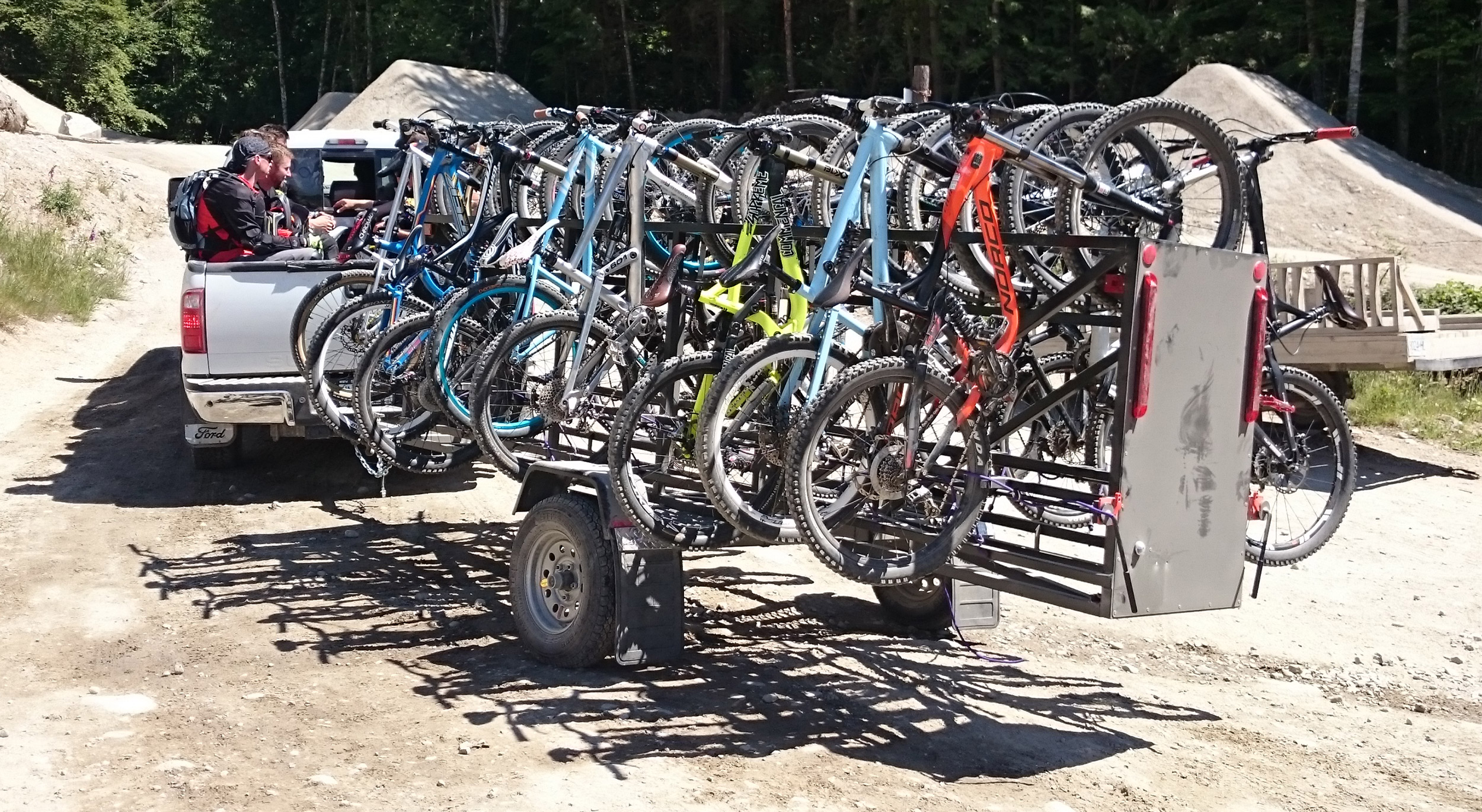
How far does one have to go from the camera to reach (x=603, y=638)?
670 cm

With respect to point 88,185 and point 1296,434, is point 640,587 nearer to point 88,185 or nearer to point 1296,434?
point 1296,434

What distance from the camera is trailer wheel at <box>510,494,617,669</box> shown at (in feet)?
22.0

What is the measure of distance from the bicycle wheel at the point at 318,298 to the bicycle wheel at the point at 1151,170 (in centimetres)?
509

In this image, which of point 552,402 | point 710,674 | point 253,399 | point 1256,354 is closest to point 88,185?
point 253,399

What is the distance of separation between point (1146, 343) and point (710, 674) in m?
2.72

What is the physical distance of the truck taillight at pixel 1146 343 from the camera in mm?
5410

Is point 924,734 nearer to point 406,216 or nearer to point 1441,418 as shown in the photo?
point 406,216

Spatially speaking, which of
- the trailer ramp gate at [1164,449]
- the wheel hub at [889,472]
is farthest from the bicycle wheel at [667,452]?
the trailer ramp gate at [1164,449]

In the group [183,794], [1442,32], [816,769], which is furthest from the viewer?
[1442,32]

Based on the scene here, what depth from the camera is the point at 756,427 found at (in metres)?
6.29

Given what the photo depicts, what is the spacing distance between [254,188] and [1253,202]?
26.1ft

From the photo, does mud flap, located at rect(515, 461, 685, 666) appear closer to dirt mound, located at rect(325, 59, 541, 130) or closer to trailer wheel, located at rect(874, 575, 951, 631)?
trailer wheel, located at rect(874, 575, 951, 631)

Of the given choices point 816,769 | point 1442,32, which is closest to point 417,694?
point 816,769

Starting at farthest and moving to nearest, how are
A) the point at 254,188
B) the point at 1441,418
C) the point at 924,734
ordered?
the point at 1441,418
the point at 254,188
the point at 924,734
